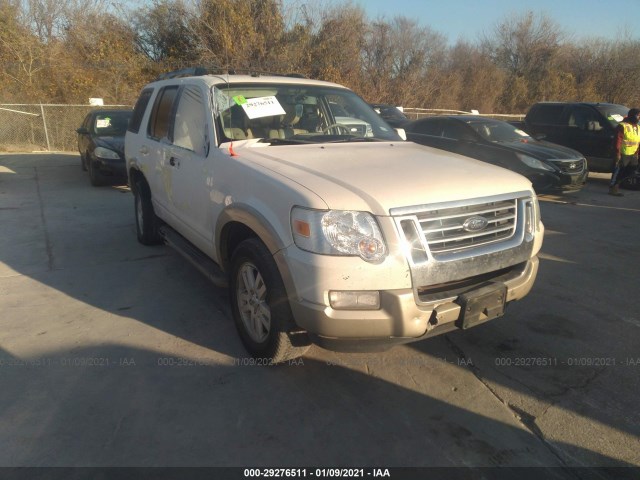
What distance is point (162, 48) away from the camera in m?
23.8

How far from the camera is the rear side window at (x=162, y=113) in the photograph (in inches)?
183

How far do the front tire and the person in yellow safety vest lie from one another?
30.0 ft

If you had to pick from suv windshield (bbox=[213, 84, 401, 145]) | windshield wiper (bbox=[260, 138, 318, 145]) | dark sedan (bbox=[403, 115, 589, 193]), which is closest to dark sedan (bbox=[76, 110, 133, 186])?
dark sedan (bbox=[403, 115, 589, 193])

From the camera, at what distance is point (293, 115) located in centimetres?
408

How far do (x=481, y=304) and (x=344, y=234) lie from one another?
947 mm

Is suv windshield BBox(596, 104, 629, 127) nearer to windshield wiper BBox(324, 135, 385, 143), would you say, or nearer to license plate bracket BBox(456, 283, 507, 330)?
windshield wiper BBox(324, 135, 385, 143)

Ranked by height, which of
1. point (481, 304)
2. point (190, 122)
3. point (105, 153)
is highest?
point (190, 122)

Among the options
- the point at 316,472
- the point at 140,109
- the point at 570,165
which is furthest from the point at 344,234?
the point at 570,165

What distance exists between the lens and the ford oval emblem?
2771 mm

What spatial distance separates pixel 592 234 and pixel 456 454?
18.0ft

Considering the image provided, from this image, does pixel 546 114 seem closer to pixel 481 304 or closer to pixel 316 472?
pixel 481 304

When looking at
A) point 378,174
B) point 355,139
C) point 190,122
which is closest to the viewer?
point 378,174

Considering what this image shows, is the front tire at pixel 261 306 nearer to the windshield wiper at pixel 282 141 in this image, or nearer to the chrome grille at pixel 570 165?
the windshield wiper at pixel 282 141

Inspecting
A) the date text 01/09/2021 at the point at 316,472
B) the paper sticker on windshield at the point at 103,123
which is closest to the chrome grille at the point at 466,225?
the date text 01/09/2021 at the point at 316,472
